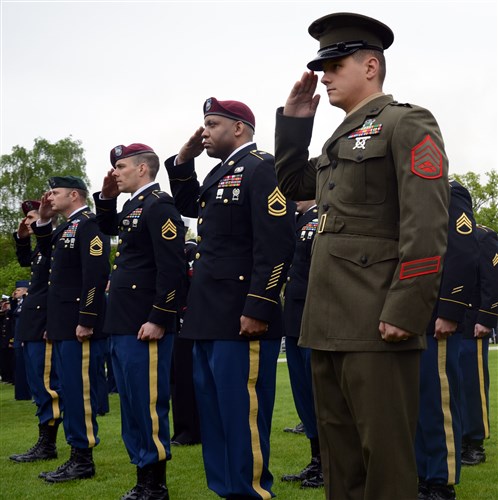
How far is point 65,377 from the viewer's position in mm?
6188

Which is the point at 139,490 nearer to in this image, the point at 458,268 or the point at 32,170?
the point at 458,268

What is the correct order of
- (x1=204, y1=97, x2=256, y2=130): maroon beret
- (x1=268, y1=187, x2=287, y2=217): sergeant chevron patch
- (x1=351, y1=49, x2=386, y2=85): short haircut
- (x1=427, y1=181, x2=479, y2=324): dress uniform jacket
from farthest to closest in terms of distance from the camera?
1. (x1=427, y1=181, x2=479, y2=324): dress uniform jacket
2. (x1=204, y1=97, x2=256, y2=130): maroon beret
3. (x1=268, y1=187, x2=287, y2=217): sergeant chevron patch
4. (x1=351, y1=49, x2=386, y2=85): short haircut

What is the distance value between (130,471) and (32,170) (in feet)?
155

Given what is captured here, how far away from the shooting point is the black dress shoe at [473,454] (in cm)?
643

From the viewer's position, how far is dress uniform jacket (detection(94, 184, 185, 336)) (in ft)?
16.5

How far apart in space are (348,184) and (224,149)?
1.79 meters

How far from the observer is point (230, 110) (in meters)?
4.62

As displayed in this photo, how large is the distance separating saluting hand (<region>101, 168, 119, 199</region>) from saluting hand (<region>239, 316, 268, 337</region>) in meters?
2.05

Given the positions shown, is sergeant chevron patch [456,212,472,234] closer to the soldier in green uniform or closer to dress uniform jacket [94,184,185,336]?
dress uniform jacket [94,184,185,336]

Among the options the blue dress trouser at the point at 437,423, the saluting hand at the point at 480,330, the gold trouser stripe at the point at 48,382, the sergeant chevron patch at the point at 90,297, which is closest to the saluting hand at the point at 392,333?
the blue dress trouser at the point at 437,423

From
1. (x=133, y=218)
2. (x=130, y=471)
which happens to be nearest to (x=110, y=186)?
(x=133, y=218)

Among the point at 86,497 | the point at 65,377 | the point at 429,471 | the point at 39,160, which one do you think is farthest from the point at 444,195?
the point at 39,160

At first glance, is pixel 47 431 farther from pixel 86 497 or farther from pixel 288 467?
pixel 288 467

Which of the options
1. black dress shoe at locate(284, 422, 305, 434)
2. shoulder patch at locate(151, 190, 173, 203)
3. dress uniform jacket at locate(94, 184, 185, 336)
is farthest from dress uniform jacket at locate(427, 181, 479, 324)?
black dress shoe at locate(284, 422, 305, 434)
